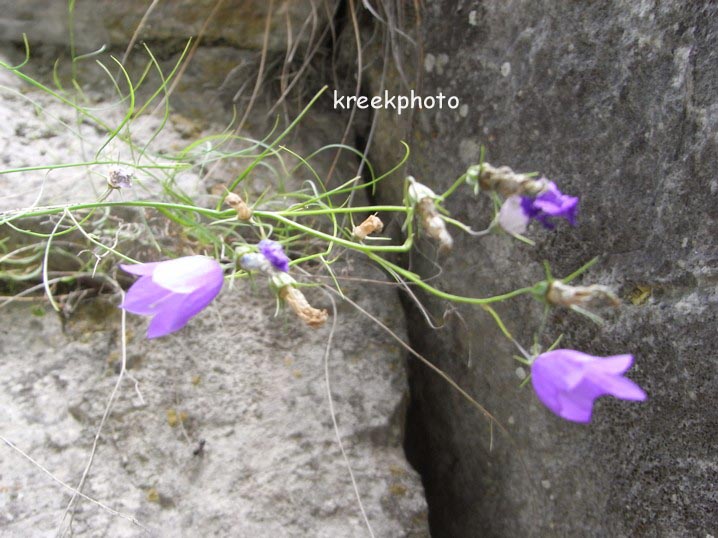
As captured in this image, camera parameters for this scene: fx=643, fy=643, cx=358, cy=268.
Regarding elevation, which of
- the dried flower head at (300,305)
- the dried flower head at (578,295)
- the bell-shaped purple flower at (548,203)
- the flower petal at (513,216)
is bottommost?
the dried flower head at (300,305)

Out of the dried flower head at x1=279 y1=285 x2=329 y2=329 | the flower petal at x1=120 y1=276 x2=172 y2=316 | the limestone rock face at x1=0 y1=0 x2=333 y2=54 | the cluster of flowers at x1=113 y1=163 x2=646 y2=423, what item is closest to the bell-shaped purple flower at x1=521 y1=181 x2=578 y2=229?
the cluster of flowers at x1=113 y1=163 x2=646 y2=423

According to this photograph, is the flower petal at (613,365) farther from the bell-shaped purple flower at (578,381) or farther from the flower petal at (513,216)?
the flower petal at (513,216)

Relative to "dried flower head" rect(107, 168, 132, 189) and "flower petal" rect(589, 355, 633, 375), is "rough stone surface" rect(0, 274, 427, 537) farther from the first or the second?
"flower petal" rect(589, 355, 633, 375)

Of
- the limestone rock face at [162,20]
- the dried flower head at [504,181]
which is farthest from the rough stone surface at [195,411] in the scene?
the dried flower head at [504,181]

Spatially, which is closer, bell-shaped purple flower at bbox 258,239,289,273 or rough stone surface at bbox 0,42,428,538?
bell-shaped purple flower at bbox 258,239,289,273

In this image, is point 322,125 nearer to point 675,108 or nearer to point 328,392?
point 328,392

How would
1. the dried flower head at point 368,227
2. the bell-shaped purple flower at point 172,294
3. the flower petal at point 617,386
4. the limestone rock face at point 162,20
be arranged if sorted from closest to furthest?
the flower petal at point 617,386
the bell-shaped purple flower at point 172,294
the dried flower head at point 368,227
the limestone rock face at point 162,20

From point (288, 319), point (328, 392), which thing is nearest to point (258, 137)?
point (288, 319)
